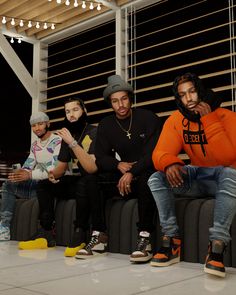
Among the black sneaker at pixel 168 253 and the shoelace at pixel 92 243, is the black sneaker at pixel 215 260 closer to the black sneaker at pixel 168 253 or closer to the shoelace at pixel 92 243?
the black sneaker at pixel 168 253

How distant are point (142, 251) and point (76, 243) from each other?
530mm

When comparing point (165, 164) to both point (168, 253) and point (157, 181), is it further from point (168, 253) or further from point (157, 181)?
point (168, 253)

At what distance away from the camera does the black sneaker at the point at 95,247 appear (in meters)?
2.41

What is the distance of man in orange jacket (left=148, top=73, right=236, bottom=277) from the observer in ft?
6.87

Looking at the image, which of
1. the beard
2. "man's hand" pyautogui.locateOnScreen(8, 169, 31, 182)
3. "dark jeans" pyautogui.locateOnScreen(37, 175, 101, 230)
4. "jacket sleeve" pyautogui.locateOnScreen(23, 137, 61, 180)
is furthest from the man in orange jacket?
"man's hand" pyautogui.locateOnScreen(8, 169, 31, 182)

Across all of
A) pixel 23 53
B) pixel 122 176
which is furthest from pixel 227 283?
pixel 23 53

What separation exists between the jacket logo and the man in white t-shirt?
4.75 feet

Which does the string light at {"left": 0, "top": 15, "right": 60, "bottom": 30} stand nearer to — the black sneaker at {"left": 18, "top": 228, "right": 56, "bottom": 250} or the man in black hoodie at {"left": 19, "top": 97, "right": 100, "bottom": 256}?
the man in black hoodie at {"left": 19, "top": 97, "right": 100, "bottom": 256}

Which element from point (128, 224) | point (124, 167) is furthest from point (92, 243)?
point (124, 167)

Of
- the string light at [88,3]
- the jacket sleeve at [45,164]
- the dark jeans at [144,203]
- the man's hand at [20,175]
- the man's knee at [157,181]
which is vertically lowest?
the dark jeans at [144,203]

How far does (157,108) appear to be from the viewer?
5.21 m

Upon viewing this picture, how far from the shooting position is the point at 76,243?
2570 mm

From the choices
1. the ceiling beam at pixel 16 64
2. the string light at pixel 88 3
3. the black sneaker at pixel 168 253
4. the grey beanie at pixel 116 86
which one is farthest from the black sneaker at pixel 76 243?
the ceiling beam at pixel 16 64

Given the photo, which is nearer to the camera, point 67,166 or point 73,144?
point 73,144
